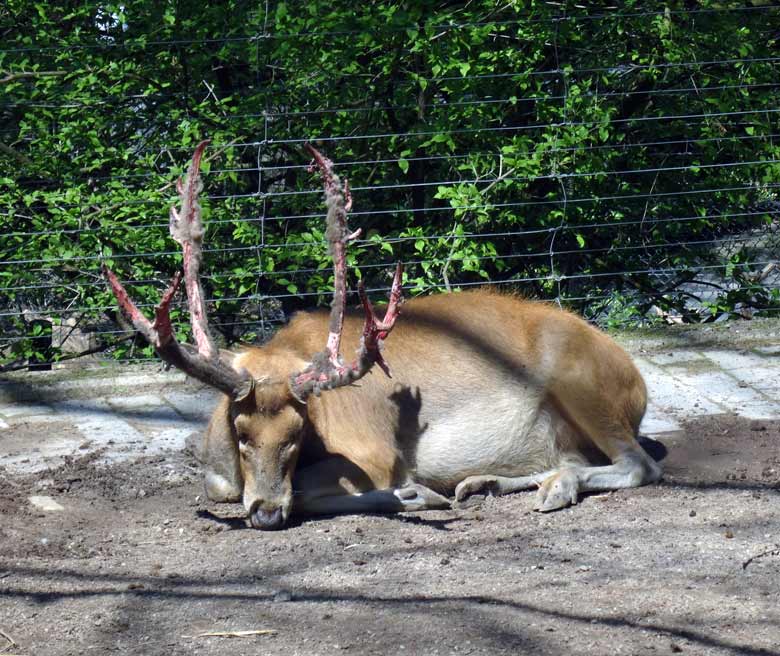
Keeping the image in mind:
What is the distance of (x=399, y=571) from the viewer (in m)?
5.35

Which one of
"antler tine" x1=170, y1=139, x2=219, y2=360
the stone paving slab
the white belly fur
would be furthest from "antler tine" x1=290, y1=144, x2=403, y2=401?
the stone paving slab

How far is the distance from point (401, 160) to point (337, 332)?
331 cm

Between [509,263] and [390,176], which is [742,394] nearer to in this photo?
[509,263]

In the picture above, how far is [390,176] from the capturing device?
9.78m

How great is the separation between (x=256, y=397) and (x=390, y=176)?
13.1ft

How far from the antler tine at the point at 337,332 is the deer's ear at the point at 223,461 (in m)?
0.49

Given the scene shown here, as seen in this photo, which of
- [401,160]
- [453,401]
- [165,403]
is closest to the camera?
[453,401]

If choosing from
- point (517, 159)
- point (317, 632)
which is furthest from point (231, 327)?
point (317, 632)

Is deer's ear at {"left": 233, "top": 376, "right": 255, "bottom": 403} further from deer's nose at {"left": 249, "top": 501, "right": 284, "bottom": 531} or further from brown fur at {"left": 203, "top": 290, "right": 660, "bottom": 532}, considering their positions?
deer's nose at {"left": 249, "top": 501, "right": 284, "bottom": 531}

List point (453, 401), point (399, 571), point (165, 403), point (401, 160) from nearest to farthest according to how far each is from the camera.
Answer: point (399, 571), point (453, 401), point (165, 403), point (401, 160)

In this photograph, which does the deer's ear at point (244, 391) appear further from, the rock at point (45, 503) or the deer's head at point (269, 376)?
the rock at point (45, 503)

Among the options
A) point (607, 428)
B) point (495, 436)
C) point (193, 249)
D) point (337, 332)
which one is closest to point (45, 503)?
point (193, 249)

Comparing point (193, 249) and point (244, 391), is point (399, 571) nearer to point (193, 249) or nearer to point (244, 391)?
point (244, 391)

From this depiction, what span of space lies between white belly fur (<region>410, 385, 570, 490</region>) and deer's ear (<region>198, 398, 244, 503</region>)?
99 cm
